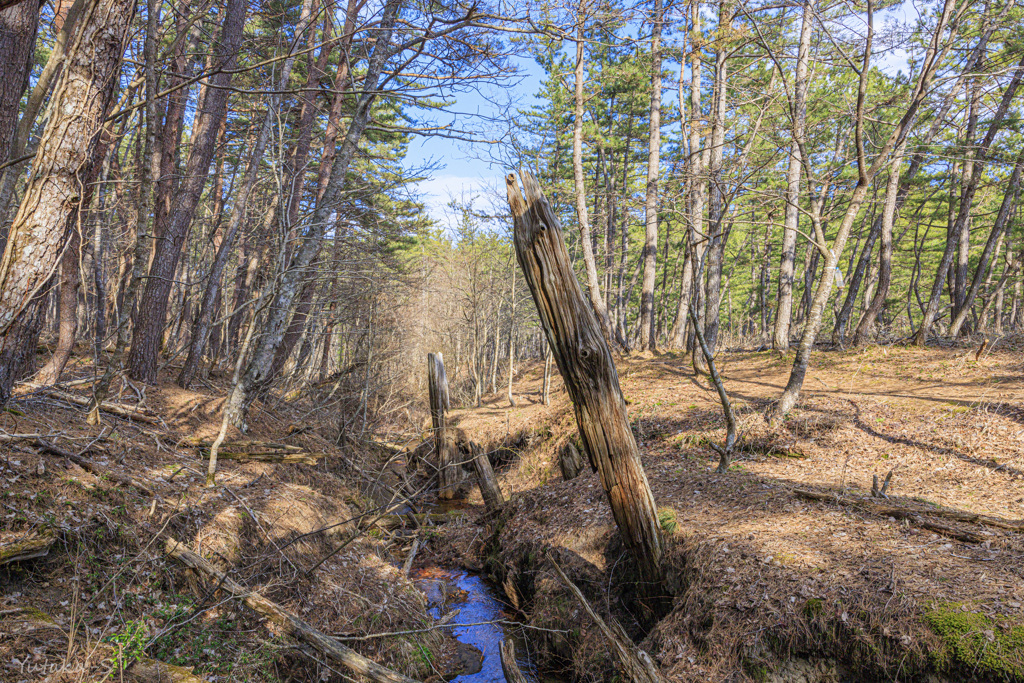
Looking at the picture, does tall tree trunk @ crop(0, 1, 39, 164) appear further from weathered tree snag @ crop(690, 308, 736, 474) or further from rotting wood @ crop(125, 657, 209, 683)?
weathered tree snag @ crop(690, 308, 736, 474)

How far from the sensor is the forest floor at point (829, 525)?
3779 millimetres

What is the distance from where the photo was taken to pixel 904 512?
4961 millimetres

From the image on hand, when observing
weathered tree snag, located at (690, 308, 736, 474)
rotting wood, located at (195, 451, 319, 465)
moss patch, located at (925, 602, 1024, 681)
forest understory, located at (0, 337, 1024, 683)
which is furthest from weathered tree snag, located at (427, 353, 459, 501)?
moss patch, located at (925, 602, 1024, 681)

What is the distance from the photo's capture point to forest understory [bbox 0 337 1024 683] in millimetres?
3684

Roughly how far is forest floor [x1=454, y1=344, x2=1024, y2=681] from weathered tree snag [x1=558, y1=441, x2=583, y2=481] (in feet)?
1.10

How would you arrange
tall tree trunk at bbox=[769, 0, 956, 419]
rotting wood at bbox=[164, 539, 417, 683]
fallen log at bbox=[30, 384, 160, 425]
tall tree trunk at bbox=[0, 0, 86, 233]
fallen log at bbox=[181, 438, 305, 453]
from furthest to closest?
1. tall tree trunk at bbox=[769, 0, 956, 419]
2. fallen log at bbox=[181, 438, 305, 453]
3. fallen log at bbox=[30, 384, 160, 425]
4. rotting wood at bbox=[164, 539, 417, 683]
5. tall tree trunk at bbox=[0, 0, 86, 233]

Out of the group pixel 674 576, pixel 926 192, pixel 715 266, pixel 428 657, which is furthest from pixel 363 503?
pixel 926 192

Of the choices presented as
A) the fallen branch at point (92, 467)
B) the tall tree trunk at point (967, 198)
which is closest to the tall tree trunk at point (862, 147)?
the tall tree trunk at point (967, 198)

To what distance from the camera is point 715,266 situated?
546 inches

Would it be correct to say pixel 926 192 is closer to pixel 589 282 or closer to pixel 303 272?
pixel 589 282

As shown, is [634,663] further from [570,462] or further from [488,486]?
[488,486]

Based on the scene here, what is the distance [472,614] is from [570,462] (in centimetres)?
292

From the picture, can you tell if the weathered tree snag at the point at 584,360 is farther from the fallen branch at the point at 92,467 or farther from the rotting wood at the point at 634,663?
the fallen branch at the point at 92,467

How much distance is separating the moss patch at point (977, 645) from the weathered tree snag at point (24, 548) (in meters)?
6.31
